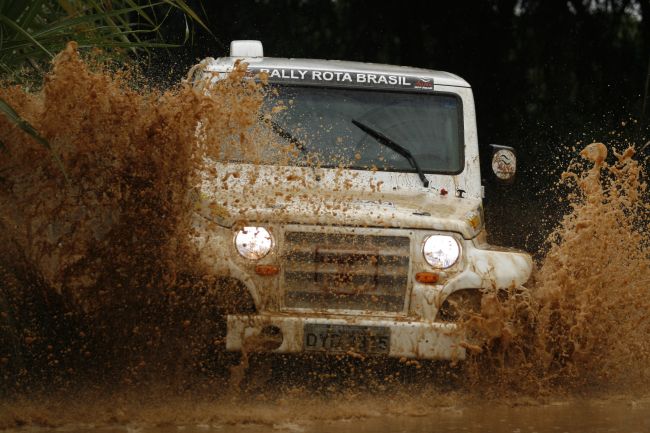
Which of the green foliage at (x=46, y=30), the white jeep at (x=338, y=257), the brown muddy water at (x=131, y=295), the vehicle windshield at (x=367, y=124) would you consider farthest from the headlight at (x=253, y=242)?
the green foliage at (x=46, y=30)

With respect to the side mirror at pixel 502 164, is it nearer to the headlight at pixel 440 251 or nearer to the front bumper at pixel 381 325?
the headlight at pixel 440 251

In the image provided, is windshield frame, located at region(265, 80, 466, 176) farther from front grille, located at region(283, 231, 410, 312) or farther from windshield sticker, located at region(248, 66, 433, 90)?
front grille, located at region(283, 231, 410, 312)

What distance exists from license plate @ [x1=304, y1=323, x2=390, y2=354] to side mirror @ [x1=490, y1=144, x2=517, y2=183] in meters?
1.69

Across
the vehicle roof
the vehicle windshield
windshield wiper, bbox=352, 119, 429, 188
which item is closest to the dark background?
the vehicle roof

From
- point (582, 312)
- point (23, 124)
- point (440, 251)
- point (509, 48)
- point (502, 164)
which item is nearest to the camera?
point (23, 124)

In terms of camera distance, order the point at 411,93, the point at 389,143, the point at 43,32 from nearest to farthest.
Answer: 1. the point at 43,32
2. the point at 389,143
3. the point at 411,93

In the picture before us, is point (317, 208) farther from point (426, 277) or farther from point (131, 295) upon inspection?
point (131, 295)

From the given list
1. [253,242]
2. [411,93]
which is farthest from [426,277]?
[411,93]

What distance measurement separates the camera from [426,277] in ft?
18.9

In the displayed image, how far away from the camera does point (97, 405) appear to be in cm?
541

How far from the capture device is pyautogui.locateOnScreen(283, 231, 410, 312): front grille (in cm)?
566

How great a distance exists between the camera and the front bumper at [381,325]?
18.0ft

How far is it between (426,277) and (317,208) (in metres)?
0.61

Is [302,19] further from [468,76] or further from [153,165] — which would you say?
[153,165]
